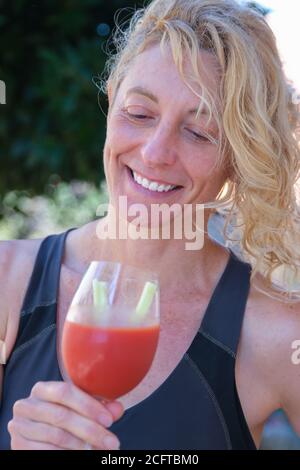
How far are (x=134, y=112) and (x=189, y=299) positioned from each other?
642 mm

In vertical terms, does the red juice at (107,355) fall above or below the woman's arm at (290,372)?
above

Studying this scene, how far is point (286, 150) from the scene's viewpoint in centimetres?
258

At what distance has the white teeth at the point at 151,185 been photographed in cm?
242

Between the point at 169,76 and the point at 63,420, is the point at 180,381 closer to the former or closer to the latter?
the point at 63,420

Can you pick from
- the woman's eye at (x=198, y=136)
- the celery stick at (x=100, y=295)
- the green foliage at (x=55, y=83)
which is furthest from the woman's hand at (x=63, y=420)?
the green foliage at (x=55, y=83)

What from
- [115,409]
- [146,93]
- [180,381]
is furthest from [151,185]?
[115,409]

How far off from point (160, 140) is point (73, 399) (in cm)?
87

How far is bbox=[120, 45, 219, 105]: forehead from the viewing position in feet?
7.80

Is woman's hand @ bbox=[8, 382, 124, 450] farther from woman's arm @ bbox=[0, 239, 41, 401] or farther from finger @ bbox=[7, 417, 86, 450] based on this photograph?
woman's arm @ bbox=[0, 239, 41, 401]

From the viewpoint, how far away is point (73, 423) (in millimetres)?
1742

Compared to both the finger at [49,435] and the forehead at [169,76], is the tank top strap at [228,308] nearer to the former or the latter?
the forehead at [169,76]

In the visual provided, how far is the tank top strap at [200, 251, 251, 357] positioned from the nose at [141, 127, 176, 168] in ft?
1.64

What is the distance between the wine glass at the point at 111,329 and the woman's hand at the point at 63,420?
2.1 inches

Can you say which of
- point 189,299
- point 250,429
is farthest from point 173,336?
point 250,429
